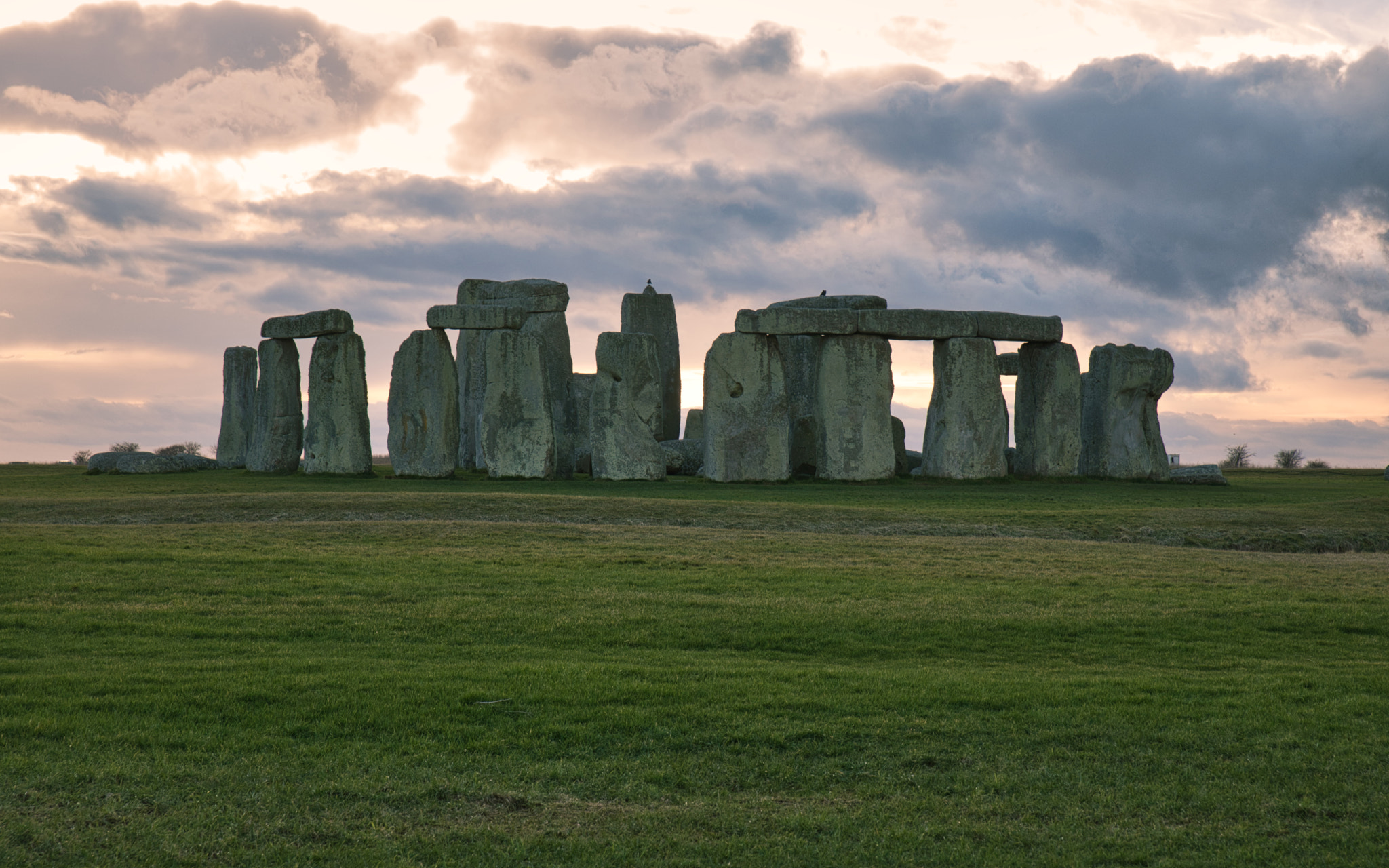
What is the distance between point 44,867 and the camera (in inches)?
198

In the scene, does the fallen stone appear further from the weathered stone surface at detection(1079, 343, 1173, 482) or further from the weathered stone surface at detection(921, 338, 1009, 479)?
the weathered stone surface at detection(1079, 343, 1173, 482)

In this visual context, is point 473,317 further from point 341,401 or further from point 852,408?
point 852,408

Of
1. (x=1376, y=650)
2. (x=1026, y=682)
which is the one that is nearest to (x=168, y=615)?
(x=1026, y=682)

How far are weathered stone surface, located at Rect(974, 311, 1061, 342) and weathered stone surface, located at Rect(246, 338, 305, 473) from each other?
17.2 m

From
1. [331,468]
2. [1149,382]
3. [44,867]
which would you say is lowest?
[44,867]

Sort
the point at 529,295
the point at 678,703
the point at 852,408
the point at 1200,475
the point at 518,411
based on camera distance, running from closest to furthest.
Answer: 1. the point at 678,703
2. the point at 518,411
3. the point at 852,408
4. the point at 1200,475
5. the point at 529,295

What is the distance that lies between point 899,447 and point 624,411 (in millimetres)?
7836

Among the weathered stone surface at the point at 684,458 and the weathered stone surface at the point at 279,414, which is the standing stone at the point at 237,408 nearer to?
the weathered stone surface at the point at 279,414

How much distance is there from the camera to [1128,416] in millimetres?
29156

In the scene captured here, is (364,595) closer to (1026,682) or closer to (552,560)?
(552,560)

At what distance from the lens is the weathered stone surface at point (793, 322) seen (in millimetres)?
26438

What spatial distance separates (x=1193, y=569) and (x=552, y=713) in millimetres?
10030

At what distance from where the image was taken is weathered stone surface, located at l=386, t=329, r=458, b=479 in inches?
1056

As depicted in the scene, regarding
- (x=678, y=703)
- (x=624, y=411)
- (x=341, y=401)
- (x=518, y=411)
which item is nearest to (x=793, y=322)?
(x=624, y=411)
